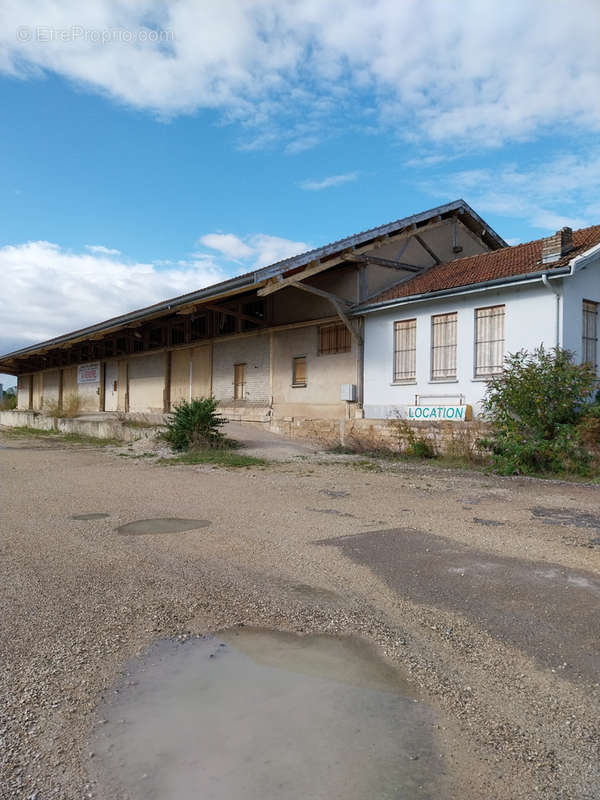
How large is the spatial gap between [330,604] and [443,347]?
11.6 m

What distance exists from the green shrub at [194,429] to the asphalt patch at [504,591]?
9.25 meters

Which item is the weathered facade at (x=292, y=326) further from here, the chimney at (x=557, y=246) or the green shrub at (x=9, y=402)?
the green shrub at (x=9, y=402)

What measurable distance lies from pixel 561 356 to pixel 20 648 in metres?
11.0

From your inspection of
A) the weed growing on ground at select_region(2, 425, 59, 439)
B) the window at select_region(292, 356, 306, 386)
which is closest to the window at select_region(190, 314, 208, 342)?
the window at select_region(292, 356, 306, 386)

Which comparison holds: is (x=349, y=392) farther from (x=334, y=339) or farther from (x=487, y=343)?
(x=487, y=343)

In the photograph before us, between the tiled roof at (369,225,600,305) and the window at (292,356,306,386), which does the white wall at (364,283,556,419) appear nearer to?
the tiled roof at (369,225,600,305)

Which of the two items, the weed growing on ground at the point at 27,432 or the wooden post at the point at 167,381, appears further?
Answer: the wooden post at the point at 167,381

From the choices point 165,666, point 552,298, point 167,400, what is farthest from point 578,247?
point 167,400

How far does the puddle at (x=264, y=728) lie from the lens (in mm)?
2225

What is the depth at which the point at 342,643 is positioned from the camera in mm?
3459

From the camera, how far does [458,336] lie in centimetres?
1445

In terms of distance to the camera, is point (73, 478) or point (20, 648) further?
point (73, 478)

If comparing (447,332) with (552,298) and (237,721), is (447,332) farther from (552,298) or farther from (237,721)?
(237,721)

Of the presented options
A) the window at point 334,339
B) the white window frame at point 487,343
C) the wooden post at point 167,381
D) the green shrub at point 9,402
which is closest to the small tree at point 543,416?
the white window frame at point 487,343
